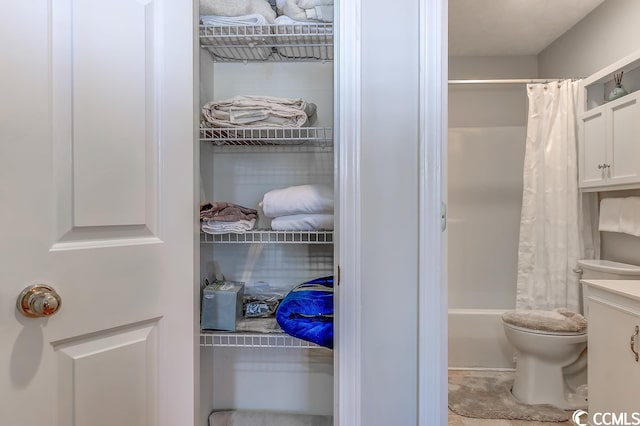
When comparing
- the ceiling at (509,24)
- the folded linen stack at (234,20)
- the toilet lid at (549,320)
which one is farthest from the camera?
the ceiling at (509,24)

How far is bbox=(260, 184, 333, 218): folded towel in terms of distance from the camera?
1.25m

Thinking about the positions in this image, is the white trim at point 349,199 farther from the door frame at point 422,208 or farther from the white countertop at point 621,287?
the white countertop at point 621,287

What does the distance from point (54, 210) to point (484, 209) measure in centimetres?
281

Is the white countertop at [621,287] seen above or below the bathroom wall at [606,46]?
below

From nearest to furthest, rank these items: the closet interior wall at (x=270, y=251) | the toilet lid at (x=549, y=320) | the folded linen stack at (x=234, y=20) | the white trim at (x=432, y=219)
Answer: the white trim at (x=432, y=219), the folded linen stack at (x=234, y=20), the closet interior wall at (x=270, y=251), the toilet lid at (x=549, y=320)

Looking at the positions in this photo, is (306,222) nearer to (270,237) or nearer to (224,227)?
(270,237)

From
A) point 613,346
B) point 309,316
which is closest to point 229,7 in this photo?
point 309,316

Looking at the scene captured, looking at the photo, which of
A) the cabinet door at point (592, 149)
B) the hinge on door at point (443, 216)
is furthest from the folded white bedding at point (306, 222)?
the cabinet door at point (592, 149)

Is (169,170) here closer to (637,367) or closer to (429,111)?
(429,111)

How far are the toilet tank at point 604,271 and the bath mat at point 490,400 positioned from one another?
0.62 meters

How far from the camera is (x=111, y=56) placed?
2.91ft

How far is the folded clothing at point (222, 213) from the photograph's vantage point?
1264mm

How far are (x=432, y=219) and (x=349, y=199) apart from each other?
0.23 m

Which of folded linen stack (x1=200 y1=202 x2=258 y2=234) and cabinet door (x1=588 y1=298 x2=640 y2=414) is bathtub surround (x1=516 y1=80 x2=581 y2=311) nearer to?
cabinet door (x1=588 y1=298 x2=640 y2=414)
